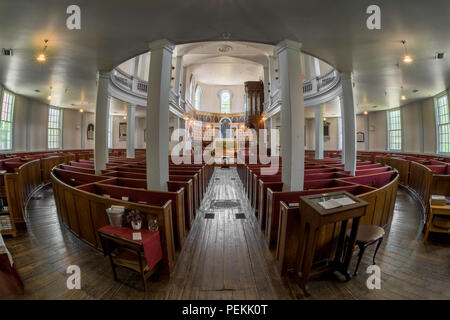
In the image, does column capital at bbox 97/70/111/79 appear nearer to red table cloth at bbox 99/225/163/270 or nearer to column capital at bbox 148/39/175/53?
column capital at bbox 148/39/175/53

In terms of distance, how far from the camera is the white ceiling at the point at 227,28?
3.32 metres

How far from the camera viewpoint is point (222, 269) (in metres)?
2.69

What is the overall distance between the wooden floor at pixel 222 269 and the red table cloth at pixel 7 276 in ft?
0.44

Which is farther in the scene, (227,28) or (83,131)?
(83,131)

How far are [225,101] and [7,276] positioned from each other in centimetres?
2270

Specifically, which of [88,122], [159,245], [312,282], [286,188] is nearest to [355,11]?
[286,188]

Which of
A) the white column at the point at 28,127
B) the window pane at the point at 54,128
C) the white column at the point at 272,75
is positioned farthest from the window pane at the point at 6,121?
the white column at the point at 272,75

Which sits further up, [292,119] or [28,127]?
[28,127]

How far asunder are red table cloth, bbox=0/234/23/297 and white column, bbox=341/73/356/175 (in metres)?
7.62

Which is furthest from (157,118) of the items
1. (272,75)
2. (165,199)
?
(272,75)

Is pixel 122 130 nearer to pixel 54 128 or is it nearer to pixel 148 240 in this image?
pixel 54 128

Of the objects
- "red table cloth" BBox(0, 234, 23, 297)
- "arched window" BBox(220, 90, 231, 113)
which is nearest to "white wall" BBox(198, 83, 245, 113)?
"arched window" BBox(220, 90, 231, 113)

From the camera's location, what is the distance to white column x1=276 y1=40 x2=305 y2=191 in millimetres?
4152

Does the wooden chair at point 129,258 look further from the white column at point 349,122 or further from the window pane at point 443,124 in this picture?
the window pane at point 443,124
